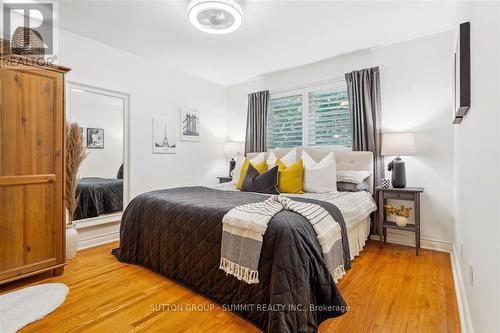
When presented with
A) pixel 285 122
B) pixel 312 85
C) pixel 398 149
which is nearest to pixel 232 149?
pixel 285 122

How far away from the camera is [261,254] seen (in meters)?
1.59

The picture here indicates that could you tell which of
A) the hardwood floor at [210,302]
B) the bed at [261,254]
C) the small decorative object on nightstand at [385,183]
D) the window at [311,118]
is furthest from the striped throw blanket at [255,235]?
the window at [311,118]

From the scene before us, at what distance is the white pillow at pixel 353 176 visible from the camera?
310 centimetres

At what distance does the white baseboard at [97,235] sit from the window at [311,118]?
2822 mm

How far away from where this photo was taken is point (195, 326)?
163cm

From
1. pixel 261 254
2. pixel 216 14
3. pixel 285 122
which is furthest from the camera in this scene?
pixel 285 122

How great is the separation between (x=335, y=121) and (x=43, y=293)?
152 inches

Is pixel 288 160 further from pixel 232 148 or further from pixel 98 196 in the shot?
pixel 98 196

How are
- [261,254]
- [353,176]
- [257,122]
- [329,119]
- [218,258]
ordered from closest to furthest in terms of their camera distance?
[261,254], [218,258], [353,176], [329,119], [257,122]

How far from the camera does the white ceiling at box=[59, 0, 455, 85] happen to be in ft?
8.21

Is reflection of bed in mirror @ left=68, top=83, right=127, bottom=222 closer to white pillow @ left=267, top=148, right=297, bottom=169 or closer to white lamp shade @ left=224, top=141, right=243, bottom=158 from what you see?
white lamp shade @ left=224, top=141, right=243, bottom=158

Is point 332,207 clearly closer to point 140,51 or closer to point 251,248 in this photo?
point 251,248

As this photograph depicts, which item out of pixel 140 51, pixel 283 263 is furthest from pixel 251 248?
pixel 140 51

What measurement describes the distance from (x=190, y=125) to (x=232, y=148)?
0.88 metres
